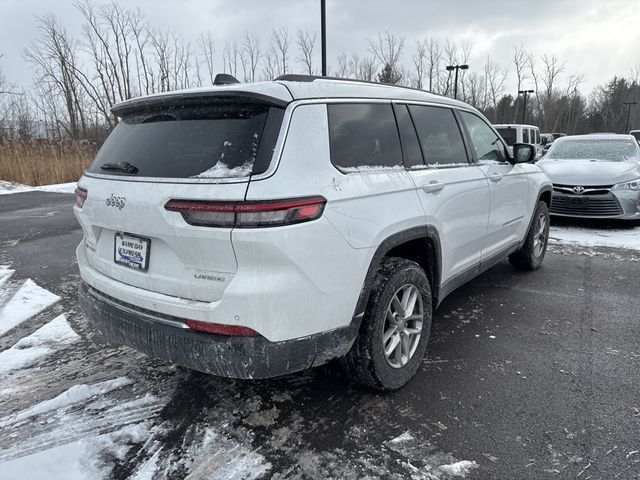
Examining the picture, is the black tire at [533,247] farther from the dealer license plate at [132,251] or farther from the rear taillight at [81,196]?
the rear taillight at [81,196]

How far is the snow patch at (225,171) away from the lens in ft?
6.56

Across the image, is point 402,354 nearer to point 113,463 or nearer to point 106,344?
point 113,463

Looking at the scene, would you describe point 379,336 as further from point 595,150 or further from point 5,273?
point 595,150

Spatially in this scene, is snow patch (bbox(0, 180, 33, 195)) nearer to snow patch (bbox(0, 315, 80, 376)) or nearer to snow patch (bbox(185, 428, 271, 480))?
snow patch (bbox(0, 315, 80, 376))

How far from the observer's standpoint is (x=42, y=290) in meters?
4.78

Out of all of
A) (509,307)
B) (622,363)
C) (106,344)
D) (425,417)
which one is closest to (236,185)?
(425,417)

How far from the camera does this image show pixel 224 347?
2.05 m

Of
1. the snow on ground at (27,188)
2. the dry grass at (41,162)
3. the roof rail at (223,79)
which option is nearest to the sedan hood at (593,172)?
the roof rail at (223,79)

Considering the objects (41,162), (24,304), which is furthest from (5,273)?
(41,162)

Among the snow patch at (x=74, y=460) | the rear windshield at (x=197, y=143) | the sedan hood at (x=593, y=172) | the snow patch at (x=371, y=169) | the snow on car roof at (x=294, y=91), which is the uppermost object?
the snow on car roof at (x=294, y=91)

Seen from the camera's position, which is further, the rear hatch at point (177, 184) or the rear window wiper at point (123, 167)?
the rear window wiper at point (123, 167)

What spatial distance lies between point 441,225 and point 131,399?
227 cm

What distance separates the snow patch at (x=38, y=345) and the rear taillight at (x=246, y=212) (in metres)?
2.14

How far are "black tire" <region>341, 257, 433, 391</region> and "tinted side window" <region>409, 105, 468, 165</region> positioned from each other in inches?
33.5
